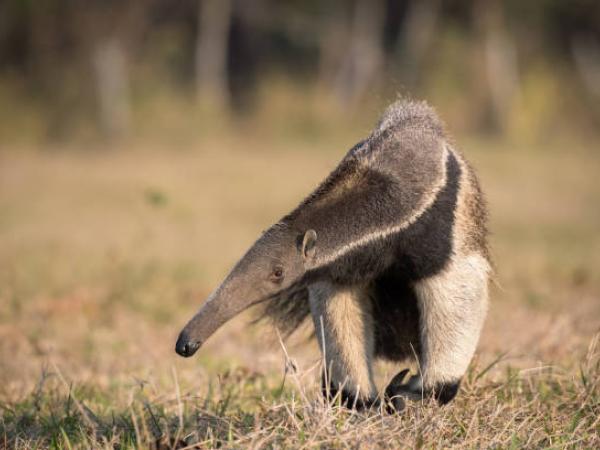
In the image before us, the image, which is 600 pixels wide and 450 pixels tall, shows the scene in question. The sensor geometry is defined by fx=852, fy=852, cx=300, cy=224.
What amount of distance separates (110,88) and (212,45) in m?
4.19

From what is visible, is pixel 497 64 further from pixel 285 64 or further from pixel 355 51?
pixel 285 64

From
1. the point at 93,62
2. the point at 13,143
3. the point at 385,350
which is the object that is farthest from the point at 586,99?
the point at 385,350

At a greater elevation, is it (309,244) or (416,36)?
(416,36)

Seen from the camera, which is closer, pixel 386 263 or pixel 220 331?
pixel 386 263

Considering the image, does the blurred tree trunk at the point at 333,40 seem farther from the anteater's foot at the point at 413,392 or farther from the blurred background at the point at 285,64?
the anteater's foot at the point at 413,392

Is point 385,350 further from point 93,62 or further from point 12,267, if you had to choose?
point 93,62

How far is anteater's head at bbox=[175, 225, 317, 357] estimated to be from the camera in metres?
2.88

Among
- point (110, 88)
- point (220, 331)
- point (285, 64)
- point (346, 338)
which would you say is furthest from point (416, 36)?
point (346, 338)

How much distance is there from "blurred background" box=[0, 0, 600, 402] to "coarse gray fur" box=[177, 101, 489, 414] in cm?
190

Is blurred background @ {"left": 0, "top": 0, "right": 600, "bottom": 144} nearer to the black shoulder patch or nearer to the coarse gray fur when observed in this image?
the coarse gray fur

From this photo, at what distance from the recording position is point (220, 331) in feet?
21.2

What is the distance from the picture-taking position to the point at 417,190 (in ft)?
10.3

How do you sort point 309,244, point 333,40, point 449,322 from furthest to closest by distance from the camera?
1. point 333,40
2. point 449,322
3. point 309,244

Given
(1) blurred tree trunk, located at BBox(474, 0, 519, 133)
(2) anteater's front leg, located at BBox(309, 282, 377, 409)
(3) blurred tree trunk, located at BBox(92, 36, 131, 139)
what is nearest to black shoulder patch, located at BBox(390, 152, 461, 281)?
(2) anteater's front leg, located at BBox(309, 282, 377, 409)
